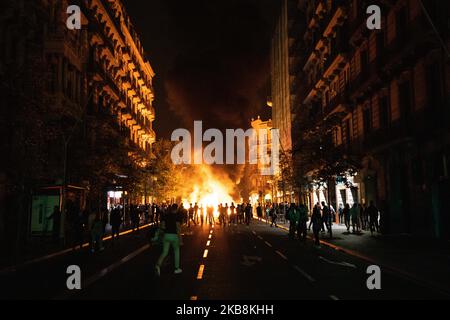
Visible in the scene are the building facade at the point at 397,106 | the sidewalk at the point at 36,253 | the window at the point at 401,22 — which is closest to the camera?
the sidewalk at the point at 36,253

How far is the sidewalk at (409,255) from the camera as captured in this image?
36.4 feet

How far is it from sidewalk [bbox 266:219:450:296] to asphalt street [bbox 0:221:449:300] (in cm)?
38

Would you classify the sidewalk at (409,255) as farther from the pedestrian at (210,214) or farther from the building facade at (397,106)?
the pedestrian at (210,214)

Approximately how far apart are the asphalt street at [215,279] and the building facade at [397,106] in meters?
7.78

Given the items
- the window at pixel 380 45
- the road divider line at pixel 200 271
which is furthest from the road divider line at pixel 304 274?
the window at pixel 380 45

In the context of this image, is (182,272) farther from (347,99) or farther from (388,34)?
(347,99)

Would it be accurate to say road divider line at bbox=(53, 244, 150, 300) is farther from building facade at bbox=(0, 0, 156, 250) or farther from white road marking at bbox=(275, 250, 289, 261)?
white road marking at bbox=(275, 250, 289, 261)

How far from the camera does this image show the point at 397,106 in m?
25.2

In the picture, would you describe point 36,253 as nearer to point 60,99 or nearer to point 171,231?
point 171,231

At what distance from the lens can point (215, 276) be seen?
11.4m

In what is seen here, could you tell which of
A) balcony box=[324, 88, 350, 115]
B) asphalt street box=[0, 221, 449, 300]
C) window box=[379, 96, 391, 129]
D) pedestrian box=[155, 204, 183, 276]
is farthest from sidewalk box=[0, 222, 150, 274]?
balcony box=[324, 88, 350, 115]

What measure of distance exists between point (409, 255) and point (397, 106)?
11.8 metres
